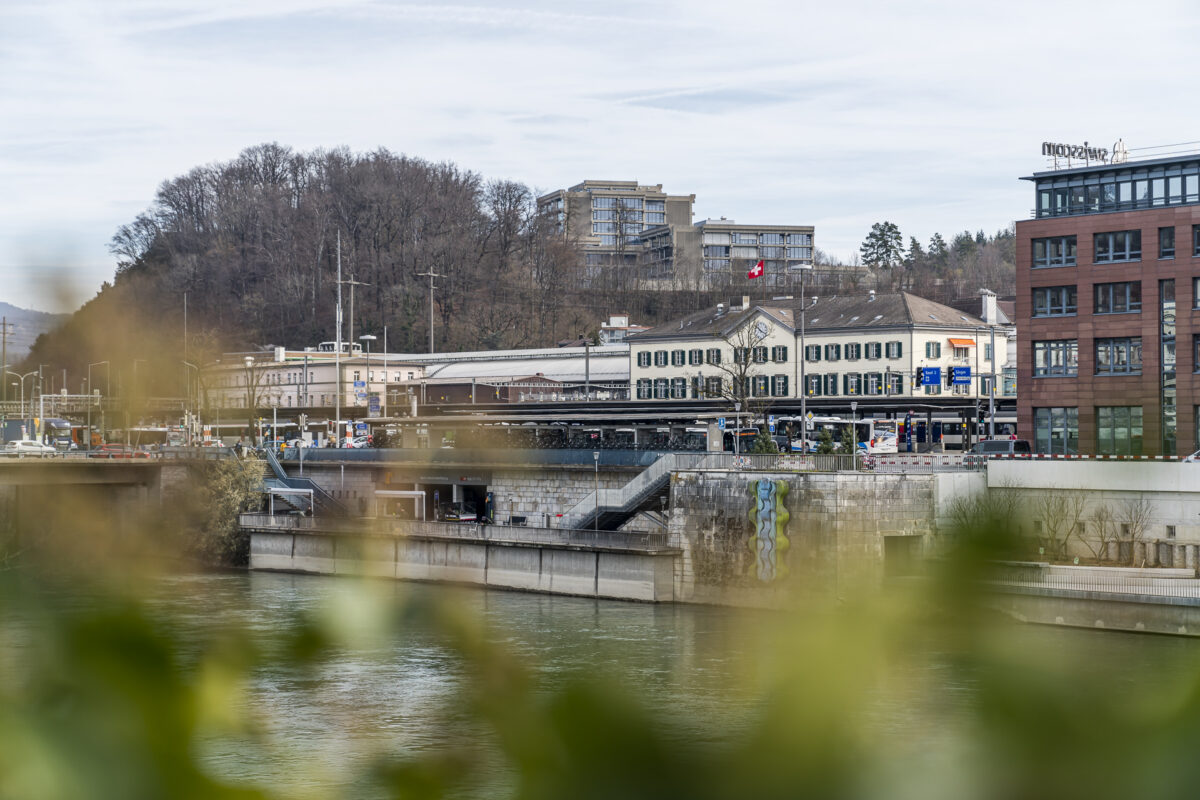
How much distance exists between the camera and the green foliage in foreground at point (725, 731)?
4.55 ft

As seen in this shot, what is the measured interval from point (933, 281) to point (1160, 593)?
92933mm

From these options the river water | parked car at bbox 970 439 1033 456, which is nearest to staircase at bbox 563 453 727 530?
parked car at bbox 970 439 1033 456

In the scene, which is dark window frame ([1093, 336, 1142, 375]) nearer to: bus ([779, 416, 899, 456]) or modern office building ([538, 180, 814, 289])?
bus ([779, 416, 899, 456])

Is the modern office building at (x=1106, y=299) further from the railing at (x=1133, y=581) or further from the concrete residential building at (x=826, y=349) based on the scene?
the concrete residential building at (x=826, y=349)

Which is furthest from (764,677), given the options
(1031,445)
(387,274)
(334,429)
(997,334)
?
(387,274)

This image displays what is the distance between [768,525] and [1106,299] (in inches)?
564

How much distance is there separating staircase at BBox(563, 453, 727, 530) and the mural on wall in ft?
9.64

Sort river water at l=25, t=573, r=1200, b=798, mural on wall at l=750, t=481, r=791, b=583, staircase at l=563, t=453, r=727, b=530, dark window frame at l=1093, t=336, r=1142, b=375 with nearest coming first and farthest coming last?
river water at l=25, t=573, r=1200, b=798 → mural on wall at l=750, t=481, r=791, b=583 → staircase at l=563, t=453, r=727, b=530 → dark window frame at l=1093, t=336, r=1142, b=375

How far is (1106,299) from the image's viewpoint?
43625mm

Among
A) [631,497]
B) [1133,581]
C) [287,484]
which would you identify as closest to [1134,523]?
[1133,581]

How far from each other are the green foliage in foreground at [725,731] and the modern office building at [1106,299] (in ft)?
135

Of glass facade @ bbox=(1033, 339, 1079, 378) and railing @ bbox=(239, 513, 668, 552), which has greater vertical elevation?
glass facade @ bbox=(1033, 339, 1079, 378)

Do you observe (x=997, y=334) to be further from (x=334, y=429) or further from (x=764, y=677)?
(x=764, y=677)

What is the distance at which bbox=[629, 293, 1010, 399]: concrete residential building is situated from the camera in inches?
2474
